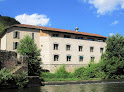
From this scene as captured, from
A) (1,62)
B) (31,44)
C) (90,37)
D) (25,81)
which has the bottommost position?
(25,81)

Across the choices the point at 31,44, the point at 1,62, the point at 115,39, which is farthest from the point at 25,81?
the point at 115,39

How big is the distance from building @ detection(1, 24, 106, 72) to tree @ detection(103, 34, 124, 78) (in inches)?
303

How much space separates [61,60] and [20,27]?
12889 mm

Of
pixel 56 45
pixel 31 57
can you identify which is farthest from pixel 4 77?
pixel 56 45

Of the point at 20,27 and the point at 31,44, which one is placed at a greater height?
the point at 20,27

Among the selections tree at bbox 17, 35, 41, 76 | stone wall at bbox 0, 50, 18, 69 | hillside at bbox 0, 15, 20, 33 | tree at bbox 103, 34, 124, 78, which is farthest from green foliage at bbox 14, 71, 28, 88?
hillside at bbox 0, 15, 20, 33

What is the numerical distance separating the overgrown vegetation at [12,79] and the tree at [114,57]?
66.0 ft

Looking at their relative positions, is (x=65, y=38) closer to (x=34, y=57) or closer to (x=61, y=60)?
(x=61, y=60)

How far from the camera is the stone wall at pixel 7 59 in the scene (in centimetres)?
2431

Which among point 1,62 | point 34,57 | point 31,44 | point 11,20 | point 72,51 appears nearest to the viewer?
point 1,62

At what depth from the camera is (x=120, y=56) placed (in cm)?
3684

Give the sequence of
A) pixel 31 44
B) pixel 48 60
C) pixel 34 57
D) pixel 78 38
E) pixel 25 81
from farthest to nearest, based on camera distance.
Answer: pixel 78 38 < pixel 48 60 < pixel 31 44 < pixel 34 57 < pixel 25 81

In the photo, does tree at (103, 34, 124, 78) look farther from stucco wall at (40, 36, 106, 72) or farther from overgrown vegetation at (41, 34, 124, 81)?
stucco wall at (40, 36, 106, 72)

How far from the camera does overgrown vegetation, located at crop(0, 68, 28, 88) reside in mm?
Result: 20203
